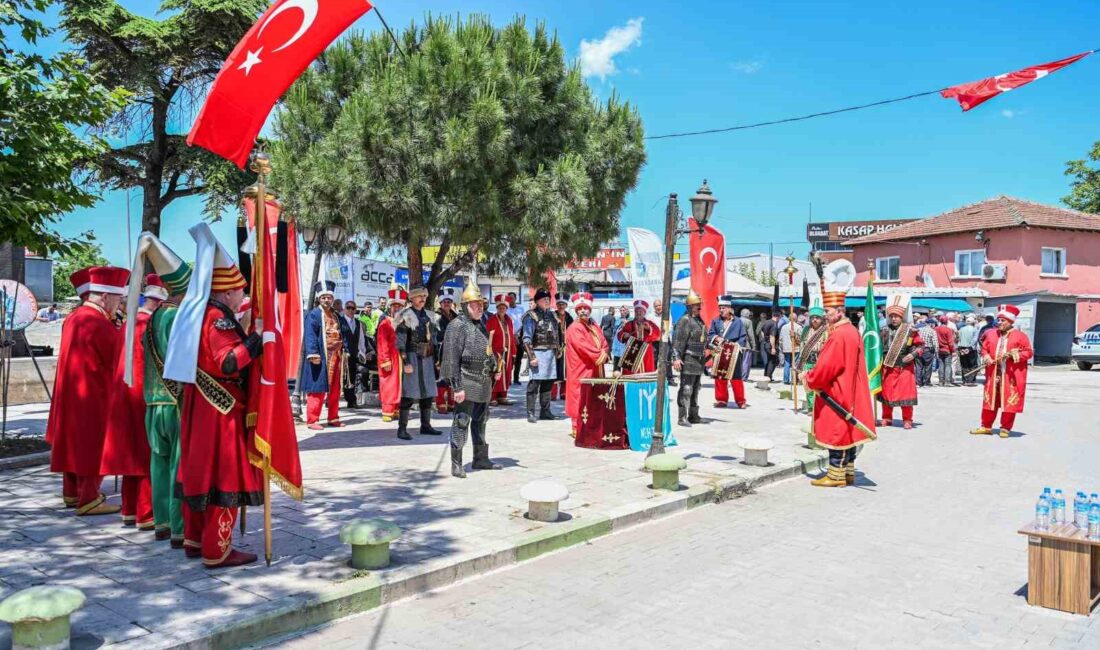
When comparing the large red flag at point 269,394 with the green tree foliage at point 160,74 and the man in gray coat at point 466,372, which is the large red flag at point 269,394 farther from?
the green tree foliage at point 160,74

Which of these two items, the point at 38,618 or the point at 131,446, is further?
the point at 131,446

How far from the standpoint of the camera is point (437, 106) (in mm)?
12289

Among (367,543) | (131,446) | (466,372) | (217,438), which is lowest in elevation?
(367,543)

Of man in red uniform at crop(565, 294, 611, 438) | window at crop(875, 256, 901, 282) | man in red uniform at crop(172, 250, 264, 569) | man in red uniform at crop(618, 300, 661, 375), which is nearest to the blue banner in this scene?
man in red uniform at crop(565, 294, 611, 438)

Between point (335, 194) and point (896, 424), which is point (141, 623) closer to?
point (335, 194)

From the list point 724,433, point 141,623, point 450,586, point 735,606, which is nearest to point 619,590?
point 735,606

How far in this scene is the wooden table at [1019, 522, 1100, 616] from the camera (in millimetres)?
4980

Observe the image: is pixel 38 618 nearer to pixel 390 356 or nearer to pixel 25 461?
pixel 25 461

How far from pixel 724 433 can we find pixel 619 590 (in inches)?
290

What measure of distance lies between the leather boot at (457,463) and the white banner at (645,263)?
32.3ft

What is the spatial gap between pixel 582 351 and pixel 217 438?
6881 mm

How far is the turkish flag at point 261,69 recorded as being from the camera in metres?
5.75

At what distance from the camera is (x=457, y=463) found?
8.62m

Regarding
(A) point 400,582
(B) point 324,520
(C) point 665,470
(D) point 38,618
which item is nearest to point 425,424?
(C) point 665,470
